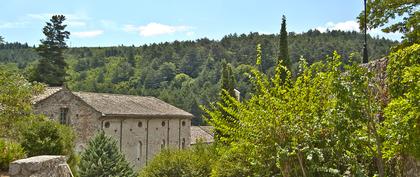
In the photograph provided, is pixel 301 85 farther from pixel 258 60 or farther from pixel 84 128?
pixel 84 128

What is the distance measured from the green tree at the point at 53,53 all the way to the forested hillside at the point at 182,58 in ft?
119

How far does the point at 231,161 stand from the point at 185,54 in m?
124

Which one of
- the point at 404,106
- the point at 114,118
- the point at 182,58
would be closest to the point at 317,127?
the point at 404,106

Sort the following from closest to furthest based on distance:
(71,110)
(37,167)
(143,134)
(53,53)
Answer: (37,167) < (71,110) < (143,134) < (53,53)

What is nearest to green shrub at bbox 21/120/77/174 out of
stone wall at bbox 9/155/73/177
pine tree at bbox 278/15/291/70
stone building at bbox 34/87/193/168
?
stone wall at bbox 9/155/73/177

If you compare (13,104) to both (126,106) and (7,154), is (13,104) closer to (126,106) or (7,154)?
(7,154)

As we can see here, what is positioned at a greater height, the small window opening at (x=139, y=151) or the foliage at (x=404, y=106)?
the foliage at (x=404, y=106)

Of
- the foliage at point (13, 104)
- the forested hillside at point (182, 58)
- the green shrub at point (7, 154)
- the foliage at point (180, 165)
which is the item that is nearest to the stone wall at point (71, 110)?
the foliage at point (13, 104)

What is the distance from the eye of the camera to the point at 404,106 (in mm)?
6762

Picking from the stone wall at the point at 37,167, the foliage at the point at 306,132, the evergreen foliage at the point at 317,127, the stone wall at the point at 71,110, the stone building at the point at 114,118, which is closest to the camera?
the evergreen foliage at the point at 317,127

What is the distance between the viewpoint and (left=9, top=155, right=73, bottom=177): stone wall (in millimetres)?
12312

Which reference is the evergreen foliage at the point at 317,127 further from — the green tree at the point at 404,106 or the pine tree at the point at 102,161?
the pine tree at the point at 102,161

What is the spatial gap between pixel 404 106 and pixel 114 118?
2706cm

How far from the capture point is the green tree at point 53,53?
56406 mm
